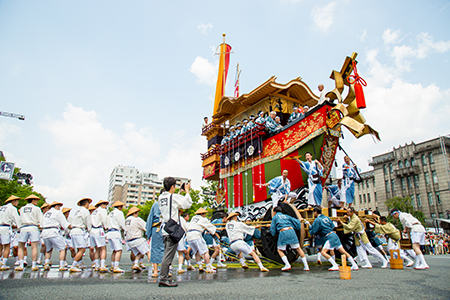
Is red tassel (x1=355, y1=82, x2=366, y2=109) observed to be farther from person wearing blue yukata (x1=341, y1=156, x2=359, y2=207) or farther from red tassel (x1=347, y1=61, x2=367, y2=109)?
person wearing blue yukata (x1=341, y1=156, x2=359, y2=207)

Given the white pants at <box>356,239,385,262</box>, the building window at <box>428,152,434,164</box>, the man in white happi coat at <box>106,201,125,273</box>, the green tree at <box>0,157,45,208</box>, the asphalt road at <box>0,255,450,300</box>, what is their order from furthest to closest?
the building window at <box>428,152,434,164</box> < the green tree at <box>0,157,45,208</box> < the white pants at <box>356,239,385,262</box> < the man in white happi coat at <box>106,201,125,273</box> < the asphalt road at <box>0,255,450,300</box>

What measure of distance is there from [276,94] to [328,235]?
9577 millimetres

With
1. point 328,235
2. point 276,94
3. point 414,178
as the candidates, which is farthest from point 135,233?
point 414,178

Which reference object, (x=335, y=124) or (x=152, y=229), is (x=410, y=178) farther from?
(x=152, y=229)

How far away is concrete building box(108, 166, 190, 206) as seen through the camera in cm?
8012

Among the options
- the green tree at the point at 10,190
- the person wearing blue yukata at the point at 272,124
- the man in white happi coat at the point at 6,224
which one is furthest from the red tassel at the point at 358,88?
the green tree at the point at 10,190

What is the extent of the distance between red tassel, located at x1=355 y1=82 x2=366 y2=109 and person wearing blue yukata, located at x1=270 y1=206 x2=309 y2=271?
5822 mm

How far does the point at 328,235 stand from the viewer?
272 inches

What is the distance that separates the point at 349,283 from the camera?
476 cm

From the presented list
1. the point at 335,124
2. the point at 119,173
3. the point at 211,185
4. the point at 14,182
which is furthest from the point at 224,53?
the point at 119,173

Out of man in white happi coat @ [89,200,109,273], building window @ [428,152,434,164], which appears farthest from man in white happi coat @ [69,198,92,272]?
building window @ [428,152,434,164]

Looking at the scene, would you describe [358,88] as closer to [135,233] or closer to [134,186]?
[135,233]

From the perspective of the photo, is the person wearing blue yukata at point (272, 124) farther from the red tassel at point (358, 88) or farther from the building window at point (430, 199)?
the building window at point (430, 199)

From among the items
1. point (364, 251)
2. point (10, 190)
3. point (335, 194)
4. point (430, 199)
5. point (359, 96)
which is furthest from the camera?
point (430, 199)
